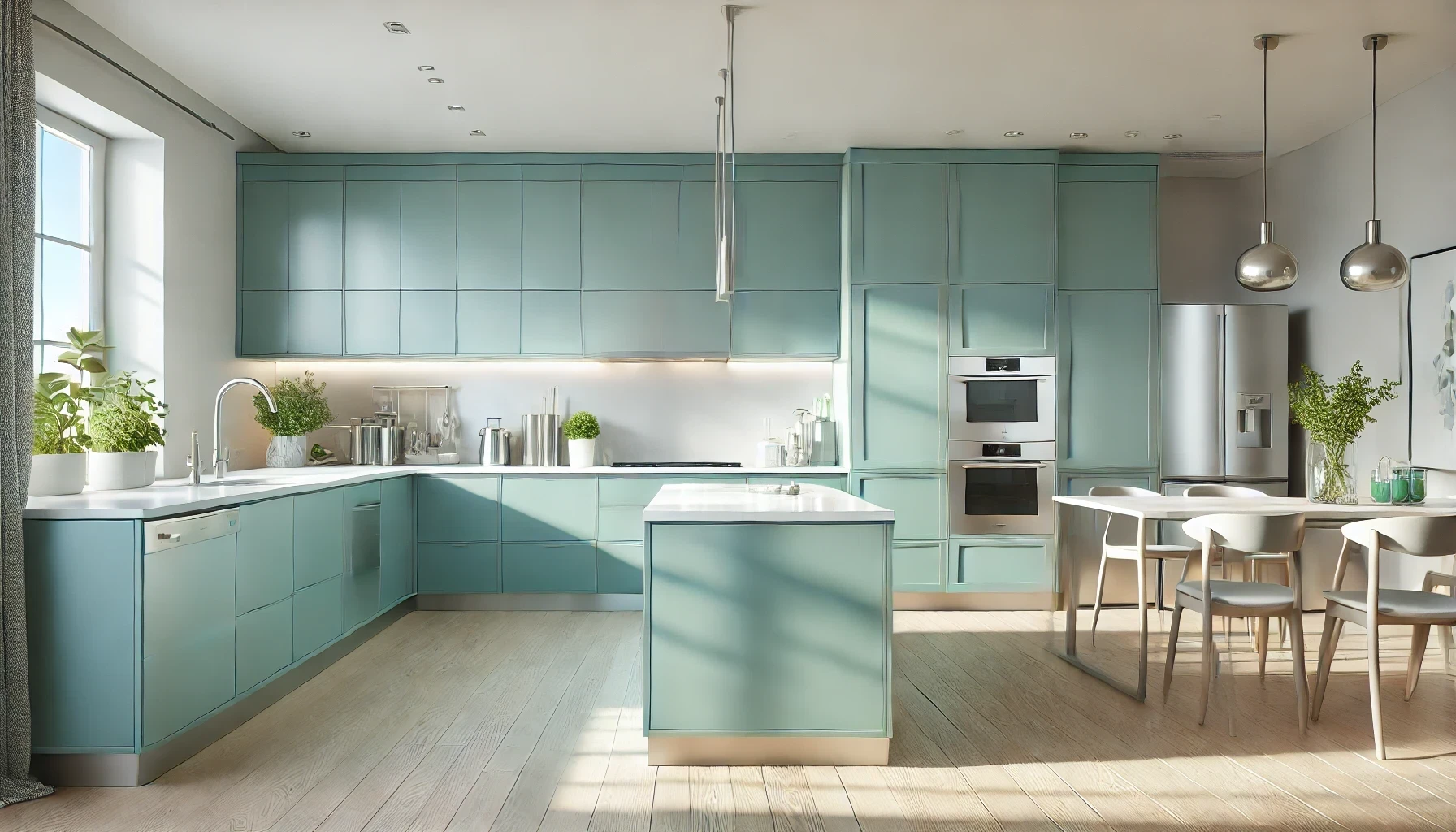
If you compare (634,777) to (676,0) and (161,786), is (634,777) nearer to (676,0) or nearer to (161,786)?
(161,786)

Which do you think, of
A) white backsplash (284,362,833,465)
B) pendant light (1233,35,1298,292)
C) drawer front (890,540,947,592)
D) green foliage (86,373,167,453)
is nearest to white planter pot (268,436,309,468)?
white backsplash (284,362,833,465)

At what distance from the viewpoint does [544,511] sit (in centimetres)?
530

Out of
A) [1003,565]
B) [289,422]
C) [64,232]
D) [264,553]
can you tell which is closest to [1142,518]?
[1003,565]

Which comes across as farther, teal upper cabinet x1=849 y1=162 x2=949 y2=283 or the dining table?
teal upper cabinet x1=849 y1=162 x2=949 y2=283

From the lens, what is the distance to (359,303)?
5500mm

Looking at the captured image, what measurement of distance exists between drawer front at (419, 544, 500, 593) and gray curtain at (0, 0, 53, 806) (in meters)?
2.52

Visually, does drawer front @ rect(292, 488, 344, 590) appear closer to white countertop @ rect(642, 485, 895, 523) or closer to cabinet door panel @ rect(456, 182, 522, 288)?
white countertop @ rect(642, 485, 895, 523)

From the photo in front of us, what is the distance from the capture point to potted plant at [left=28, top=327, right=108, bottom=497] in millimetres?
3135

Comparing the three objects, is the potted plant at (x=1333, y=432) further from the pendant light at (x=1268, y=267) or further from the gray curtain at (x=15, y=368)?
the gray curtain at (x=15, y=368)

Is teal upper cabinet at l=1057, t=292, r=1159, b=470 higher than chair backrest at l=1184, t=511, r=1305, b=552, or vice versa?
teal upper cabinet at l=1057, t=292, r=1159, b=470

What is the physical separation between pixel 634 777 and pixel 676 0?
9.14 ft

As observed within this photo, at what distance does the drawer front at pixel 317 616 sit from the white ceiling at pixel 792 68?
7.63 ft

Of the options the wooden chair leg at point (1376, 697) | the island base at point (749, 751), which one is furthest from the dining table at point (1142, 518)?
the island base at point (749, 751)

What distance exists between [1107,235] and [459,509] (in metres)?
4.10
